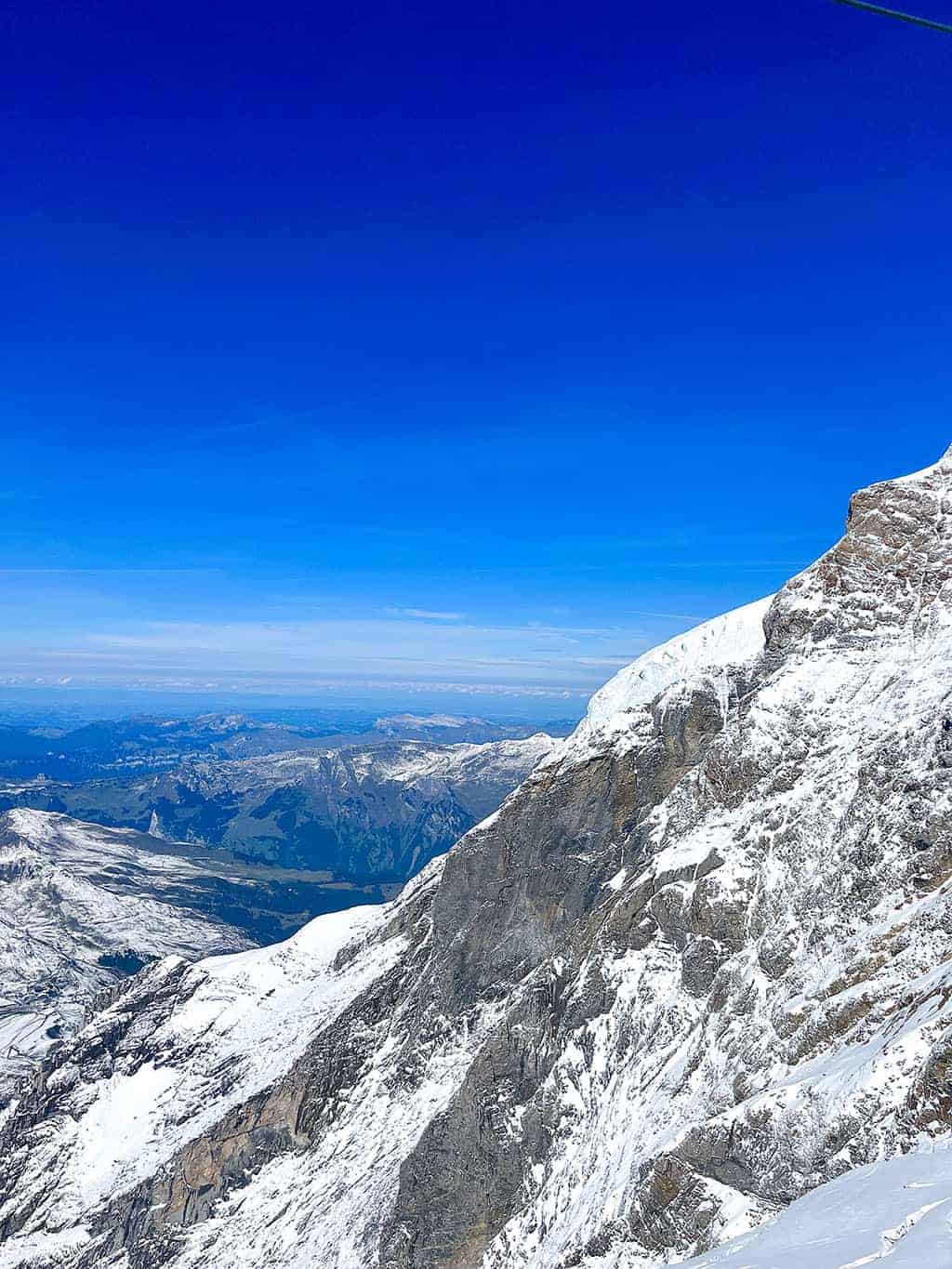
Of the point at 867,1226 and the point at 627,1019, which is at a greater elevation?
the point at 867,1226

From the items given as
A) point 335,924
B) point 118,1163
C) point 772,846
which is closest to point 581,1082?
point 772,846

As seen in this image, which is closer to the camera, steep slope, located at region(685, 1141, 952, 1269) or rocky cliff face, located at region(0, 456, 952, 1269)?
steep slope, located at region(685, 1141, 952, 1269)

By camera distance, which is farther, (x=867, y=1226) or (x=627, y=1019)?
(x=627, y=1019)

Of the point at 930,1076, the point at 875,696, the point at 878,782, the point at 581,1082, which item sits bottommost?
the point at 581,1082

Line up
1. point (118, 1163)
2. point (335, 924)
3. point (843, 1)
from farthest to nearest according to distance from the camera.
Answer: point (335, 924) < point (118, 1163) < point (843, 1)

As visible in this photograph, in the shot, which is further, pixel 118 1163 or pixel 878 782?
pixel 118 1163

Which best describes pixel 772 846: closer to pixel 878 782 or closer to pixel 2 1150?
pixel 878 782

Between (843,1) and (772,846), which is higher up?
(843,1)

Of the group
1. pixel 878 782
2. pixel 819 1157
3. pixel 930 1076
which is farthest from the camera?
pixel 878 782
